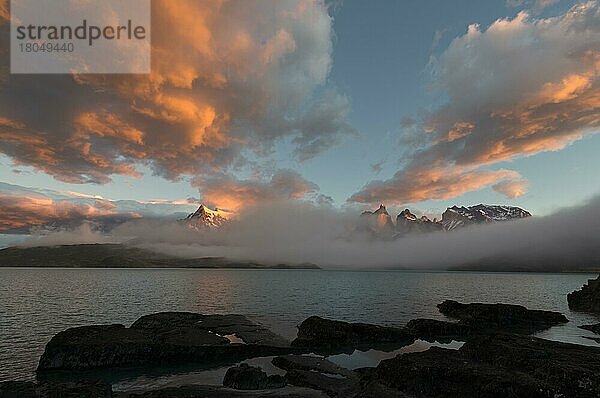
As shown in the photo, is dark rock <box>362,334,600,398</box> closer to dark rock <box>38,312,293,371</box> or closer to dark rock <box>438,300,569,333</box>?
dark rock <box>38,312,293,371</box>

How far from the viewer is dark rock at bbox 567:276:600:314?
11599 centimetres

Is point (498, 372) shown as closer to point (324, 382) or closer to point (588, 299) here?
point (324, 382)

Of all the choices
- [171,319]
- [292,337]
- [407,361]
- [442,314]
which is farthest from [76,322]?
[442,314]

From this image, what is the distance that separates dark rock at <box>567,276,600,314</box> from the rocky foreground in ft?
250

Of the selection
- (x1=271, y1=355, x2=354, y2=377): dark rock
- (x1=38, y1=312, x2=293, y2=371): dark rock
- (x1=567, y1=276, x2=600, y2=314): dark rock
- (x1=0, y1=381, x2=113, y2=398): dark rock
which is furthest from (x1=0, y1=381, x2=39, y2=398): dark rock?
(x1=567, y1=276, x2=600, y2=314): dark rock

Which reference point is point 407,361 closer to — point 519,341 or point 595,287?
point 519,341

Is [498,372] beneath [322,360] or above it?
above

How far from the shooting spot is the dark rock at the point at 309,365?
44.7 m

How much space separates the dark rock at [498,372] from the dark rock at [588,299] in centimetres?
9205

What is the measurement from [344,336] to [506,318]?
51817 mm

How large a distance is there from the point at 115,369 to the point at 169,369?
759cm

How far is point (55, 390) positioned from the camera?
108ft

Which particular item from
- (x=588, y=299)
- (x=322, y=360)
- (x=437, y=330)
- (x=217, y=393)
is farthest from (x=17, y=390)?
(x=588, y=299)

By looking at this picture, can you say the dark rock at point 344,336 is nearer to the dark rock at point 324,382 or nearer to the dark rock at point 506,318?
the dark rock at point 324,382
